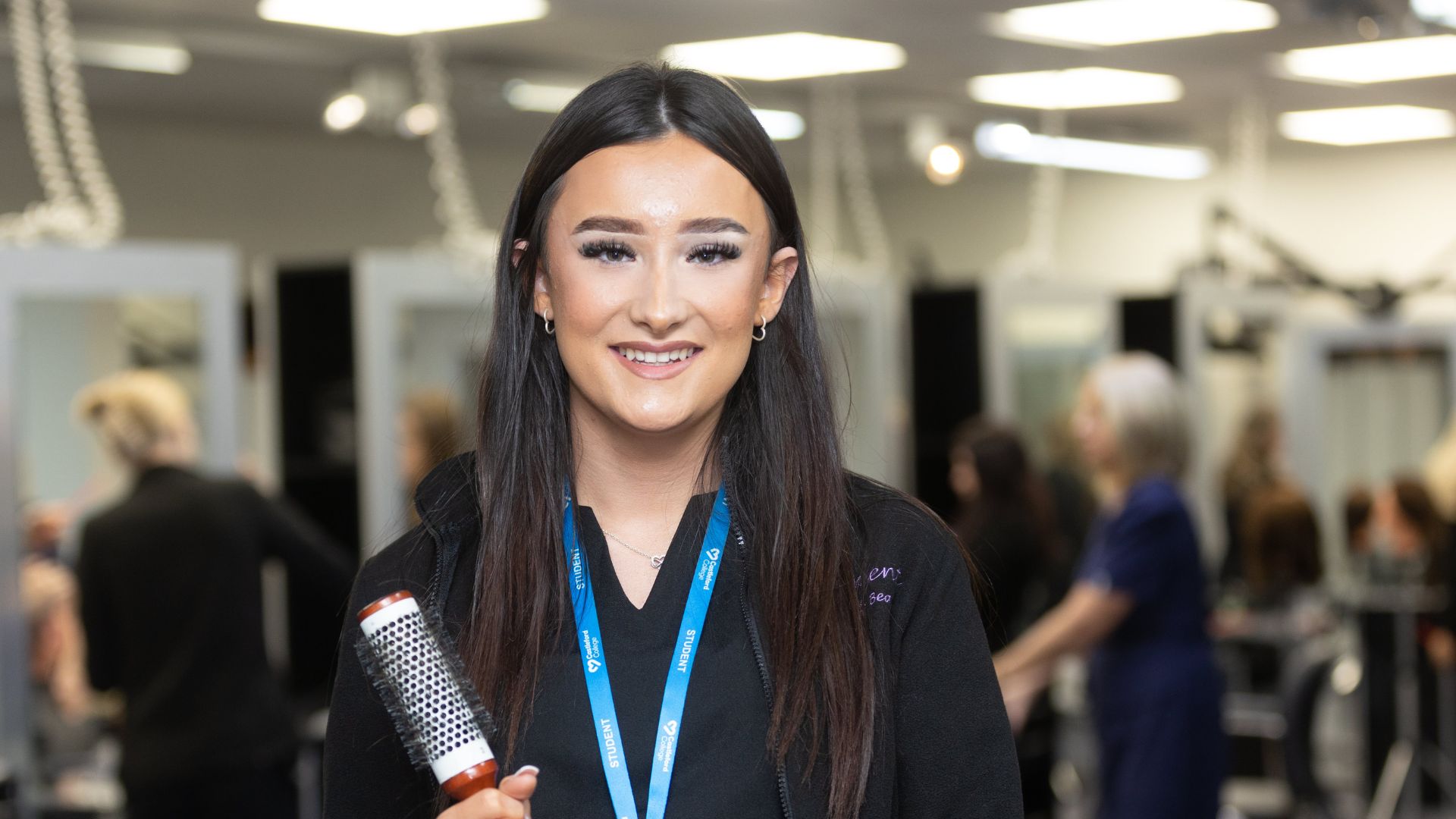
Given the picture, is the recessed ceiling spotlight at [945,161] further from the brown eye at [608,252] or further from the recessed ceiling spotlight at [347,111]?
the brown eye at [608,252]

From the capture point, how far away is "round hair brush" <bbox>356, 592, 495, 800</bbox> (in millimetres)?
1257

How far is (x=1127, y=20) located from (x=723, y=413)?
16.1 ft

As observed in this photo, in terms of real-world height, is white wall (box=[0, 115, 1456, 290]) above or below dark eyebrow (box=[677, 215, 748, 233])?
above

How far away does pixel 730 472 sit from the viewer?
5.08 ft

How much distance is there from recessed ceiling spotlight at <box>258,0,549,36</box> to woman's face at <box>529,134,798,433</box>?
176 inches

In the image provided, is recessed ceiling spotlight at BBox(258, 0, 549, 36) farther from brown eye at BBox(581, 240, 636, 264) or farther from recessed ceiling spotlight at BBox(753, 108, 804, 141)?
brown eye at BBox(581, 240, 636, 264)

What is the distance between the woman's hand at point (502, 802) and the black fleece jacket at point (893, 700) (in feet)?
0.52

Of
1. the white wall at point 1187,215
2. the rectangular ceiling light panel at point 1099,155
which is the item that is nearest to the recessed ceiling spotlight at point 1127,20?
the rectangular ceiling light panel at point 1099,155

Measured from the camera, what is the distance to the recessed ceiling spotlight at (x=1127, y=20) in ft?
19.1

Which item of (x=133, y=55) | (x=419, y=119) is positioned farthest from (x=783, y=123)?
(x=133, y=55)

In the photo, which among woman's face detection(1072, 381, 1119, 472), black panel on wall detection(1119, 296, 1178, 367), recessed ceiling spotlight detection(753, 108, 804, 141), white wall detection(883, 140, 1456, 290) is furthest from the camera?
white wall detection(883, 140, 1456, 290)

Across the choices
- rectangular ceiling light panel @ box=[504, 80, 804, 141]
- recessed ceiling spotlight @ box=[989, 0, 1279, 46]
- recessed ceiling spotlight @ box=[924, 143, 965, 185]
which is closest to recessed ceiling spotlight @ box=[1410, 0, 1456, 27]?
recessed ceiling spotlight @ box=[989, 0, 1279, 46]

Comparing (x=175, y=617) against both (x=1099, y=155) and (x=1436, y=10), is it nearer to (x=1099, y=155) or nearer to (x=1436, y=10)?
(x=1436, y=10)

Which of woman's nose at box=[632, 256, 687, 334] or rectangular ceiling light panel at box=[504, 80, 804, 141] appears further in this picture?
rectangular ceiling light panel at box=[504, 80, 804, 141]
